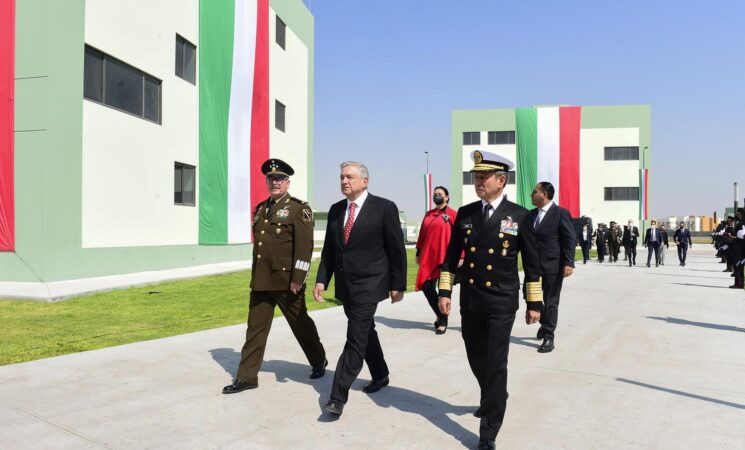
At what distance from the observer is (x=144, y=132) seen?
51.8ft

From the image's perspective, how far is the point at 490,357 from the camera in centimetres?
354

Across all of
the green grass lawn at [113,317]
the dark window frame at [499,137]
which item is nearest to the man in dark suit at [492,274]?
the green grass lawn at [113,317]

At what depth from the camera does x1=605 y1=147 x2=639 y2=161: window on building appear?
5006 cm

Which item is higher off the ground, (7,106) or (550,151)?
(550,151)

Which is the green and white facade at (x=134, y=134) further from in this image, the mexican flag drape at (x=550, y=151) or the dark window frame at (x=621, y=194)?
the dark window frame at (x=621, y=194)

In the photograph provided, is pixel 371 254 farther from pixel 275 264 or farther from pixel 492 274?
pixel 492 274

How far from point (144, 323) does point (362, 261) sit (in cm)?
508

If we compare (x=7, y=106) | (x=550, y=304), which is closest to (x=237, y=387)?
(x=550, y=304)

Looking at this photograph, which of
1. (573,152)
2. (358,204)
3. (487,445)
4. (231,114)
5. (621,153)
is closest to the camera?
(487,445)

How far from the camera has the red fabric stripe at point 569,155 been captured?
151 feet

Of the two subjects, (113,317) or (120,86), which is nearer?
(113,317)

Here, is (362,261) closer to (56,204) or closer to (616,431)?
(616,431)

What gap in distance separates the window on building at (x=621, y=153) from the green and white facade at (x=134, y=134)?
36.1 m

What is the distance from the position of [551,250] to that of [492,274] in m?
3.25
